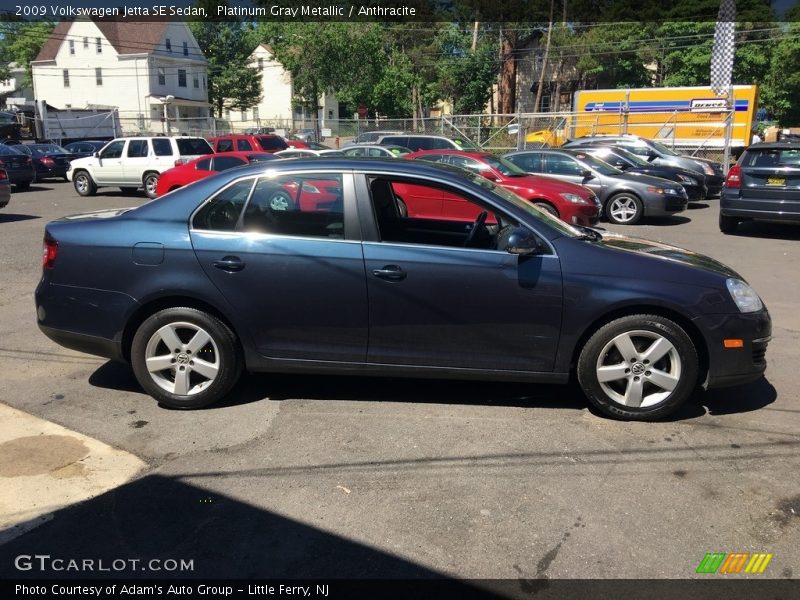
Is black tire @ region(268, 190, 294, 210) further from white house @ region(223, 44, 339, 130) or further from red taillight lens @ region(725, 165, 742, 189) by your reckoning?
white house @ region(223, 44, 339, 130)

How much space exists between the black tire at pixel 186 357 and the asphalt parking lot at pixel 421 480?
144 millimetres

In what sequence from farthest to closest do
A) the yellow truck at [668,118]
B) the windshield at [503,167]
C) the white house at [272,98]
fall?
the white house at [272,98] → the yellow truck at [668,118] → the windshield at [503,167]

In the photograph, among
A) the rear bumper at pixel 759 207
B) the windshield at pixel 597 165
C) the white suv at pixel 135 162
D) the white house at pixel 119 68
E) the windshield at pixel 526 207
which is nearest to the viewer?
A: the windshield at pixel 526 207

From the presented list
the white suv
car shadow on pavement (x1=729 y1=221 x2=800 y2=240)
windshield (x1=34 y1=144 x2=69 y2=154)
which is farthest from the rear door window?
car shadow on pavement (x1=729 y1=221 x2=800 y2=240)

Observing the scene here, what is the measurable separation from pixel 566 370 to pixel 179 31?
58.3m

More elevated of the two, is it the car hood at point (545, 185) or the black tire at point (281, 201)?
the black tire at point (281, 201)

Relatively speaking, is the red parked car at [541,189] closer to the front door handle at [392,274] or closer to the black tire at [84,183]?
the front door handle at [392,274]

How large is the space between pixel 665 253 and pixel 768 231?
1012cm

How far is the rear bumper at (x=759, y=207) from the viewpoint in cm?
1173

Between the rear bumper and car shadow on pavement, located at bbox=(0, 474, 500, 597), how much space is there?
11.1 metres

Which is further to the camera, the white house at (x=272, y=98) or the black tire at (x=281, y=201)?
the white house at (x=272, y=98)

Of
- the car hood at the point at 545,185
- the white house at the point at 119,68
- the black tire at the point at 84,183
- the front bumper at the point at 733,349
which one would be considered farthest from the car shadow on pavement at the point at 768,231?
the white house at the point at 119,68

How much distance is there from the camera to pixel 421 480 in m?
3.87

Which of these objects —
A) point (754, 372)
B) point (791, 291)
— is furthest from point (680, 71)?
point (754, 372)
